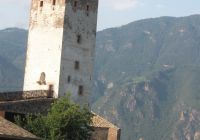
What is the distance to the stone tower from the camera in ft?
247

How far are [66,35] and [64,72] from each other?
13.1 ft

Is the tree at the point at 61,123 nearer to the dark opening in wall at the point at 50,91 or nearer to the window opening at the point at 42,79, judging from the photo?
the dark opening in wall at the point at 50,91

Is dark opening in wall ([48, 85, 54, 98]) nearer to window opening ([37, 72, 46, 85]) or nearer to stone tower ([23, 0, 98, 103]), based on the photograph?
stone tower ([23, 0, 98, 103])

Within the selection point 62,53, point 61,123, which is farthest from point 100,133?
point 61,123

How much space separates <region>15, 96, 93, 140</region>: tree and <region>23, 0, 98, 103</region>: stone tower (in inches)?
488

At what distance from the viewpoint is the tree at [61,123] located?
58.7 metres

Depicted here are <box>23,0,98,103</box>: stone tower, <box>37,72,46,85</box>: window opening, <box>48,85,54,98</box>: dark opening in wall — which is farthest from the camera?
<box>37,72,46,85</box>: window opening

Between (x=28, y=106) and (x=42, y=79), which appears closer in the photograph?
(x=28, y=106)

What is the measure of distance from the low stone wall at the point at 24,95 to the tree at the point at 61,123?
8.53 meters

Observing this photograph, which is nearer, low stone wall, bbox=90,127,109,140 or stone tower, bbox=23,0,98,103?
low stone wall, bbox=90,127,109,140

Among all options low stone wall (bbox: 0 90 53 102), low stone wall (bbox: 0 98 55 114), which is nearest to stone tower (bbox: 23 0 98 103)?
low stone wall (bbox: 0 90 53 102)

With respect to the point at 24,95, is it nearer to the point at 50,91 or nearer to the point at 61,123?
the point at 50,91

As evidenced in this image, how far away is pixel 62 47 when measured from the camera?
75188 millimetres

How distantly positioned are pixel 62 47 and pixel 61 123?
17.1m
